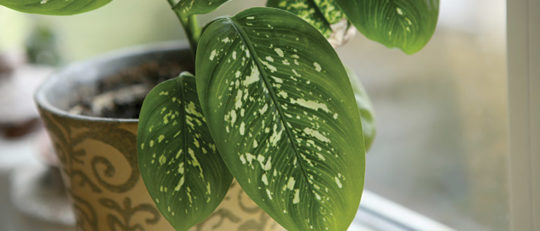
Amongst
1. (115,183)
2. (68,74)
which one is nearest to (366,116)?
(115,183)

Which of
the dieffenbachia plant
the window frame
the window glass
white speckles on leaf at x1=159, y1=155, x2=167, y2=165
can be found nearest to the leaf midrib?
the dieffenbachia plant

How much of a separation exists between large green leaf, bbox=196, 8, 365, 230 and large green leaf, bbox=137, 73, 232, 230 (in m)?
0.05

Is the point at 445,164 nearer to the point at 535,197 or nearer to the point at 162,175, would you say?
the point at 535,197

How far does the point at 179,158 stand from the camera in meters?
0.45

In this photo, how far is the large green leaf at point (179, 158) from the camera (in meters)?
0.44

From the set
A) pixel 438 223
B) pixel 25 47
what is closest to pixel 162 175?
pixel 438 223

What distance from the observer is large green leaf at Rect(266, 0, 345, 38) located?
1.61 ft

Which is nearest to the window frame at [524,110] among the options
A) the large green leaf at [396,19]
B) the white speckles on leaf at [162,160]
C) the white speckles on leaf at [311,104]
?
the large green leaf at [396,19]

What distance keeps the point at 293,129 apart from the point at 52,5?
22 cm

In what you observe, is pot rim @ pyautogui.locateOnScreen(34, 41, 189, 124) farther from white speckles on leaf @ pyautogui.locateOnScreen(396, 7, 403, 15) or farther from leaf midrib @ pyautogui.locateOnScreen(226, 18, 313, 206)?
white speckles on leaf @ pyautogui.locateOnScreen(396, 7, 403, 15)

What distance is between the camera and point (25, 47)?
159cm

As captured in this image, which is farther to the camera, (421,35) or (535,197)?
(535,197)

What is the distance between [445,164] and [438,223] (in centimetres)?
10

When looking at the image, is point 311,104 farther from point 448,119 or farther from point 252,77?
point 448,119
